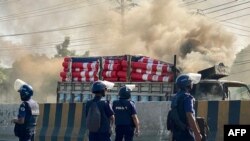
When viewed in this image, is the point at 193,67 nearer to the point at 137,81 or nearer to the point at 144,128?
the point at 137,81

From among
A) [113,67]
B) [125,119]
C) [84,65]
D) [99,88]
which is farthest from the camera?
[84,65]

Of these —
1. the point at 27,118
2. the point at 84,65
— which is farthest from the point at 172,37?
the point at 27,118

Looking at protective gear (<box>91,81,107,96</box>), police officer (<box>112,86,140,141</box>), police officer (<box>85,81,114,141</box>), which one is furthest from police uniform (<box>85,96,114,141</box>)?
police officer (<box>112,86,140,141</box>)

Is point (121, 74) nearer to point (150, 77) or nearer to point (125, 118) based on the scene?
point (150, 77)

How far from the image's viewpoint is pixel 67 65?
76.6 feet

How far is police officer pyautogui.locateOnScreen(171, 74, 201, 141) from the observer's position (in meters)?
8.91

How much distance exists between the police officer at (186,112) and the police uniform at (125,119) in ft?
10.9

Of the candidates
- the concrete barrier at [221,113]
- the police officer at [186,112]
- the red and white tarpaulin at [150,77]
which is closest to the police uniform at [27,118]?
the police officer at [186,112]

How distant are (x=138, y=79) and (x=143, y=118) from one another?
5.84 metres

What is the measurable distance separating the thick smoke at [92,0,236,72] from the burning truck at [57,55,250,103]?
58.6 feet

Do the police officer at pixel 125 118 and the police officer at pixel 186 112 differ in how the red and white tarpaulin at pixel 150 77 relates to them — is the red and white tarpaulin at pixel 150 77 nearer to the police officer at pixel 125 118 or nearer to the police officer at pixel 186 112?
the police officer at pixel 125 118

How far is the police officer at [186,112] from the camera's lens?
8.91m

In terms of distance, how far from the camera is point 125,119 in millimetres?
12602

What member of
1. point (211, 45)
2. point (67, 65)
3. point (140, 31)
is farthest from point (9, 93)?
point (67, 65)
